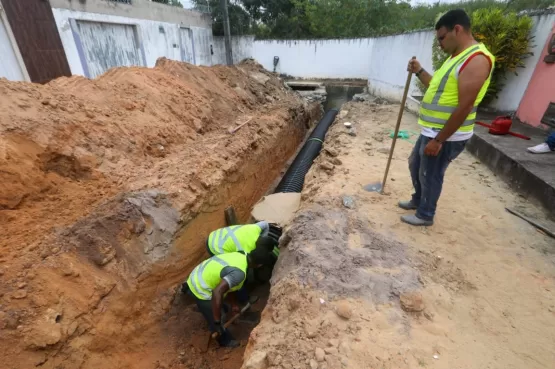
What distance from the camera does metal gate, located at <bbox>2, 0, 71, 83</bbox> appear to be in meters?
6.18

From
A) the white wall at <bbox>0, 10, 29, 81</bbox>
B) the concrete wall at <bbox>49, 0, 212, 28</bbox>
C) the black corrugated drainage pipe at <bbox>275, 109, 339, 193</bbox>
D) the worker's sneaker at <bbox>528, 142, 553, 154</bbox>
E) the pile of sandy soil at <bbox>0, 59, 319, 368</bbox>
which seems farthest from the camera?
the concrete wall at <bbox>49, 0, 212, 28</bbox>

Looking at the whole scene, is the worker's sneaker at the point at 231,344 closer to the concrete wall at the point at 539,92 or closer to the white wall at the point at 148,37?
the concrete wall at the point at 539,92

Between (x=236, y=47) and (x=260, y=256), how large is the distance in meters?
17.1

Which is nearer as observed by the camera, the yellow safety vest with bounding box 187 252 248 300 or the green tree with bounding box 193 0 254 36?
the yellow safety vest with bounding box 187 252 248 300

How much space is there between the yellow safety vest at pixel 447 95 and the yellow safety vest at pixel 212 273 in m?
2.20

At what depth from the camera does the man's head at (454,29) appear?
2262 mm

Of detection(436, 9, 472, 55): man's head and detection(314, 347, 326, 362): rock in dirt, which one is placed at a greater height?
detection(436, 9, 472, 55): man's head

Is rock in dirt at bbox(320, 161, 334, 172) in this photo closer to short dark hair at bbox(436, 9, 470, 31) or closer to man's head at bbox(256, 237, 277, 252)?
man's head at bbox(256, 237, 277, 252)

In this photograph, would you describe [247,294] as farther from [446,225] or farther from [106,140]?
[106,140]

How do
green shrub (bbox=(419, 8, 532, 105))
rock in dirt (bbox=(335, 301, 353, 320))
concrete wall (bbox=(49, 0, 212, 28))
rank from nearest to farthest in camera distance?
1. rock in dirt (bbox=(335, 301, 353, 320))
2. green shrub (bbox=(419, 8, 532, 105))
3. concrete wall (bbox=(49, 0, 212, 28))

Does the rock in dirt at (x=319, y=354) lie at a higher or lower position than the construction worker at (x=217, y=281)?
higher

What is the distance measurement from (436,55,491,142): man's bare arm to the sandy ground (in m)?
Result: 1.14

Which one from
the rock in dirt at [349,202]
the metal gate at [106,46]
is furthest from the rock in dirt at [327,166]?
the metal gate at [106,46]

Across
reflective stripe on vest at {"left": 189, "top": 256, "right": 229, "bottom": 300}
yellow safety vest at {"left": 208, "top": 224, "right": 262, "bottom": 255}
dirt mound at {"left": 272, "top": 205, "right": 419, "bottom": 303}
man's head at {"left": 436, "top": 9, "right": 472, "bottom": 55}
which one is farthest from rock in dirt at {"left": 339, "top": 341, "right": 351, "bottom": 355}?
man's head at {"left": 436, "top": 9, "right": 472, "bottom": 55}
